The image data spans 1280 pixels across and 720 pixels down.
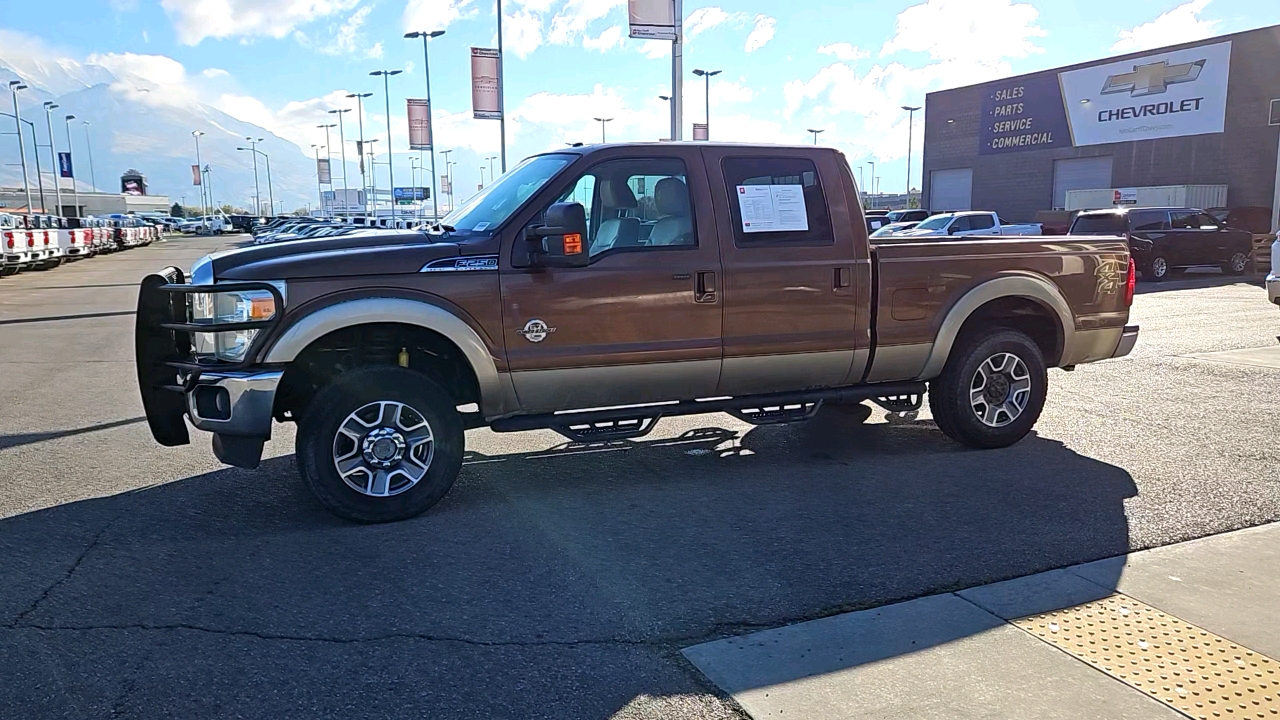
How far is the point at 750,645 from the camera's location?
385 centimetres

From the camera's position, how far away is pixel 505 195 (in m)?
6.07

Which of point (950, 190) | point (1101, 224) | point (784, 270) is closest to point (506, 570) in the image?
point (784, 270)

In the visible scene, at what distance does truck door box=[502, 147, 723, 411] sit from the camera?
5.51 m

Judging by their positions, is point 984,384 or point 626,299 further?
point 984,384

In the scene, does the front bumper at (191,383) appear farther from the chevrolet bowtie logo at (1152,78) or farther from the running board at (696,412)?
the chevrolet bowtie logo at (1152,78)

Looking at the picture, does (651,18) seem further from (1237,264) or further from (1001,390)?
(1237,264)

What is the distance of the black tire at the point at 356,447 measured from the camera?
5.20m

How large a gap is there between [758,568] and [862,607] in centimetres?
60

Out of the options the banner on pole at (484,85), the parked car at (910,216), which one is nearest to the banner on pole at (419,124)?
the banner on pole at (484,85)

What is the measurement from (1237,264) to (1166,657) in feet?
81.5

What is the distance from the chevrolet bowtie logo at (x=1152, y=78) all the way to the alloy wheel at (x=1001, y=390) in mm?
38613

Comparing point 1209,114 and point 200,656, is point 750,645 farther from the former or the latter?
point 1209,114

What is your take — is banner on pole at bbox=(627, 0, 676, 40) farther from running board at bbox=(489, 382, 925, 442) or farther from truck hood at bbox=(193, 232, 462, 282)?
truck hood at bbox=(193, 232, 462, 282)

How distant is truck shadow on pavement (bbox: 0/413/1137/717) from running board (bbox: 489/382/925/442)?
38 cm
